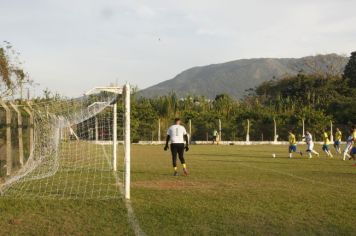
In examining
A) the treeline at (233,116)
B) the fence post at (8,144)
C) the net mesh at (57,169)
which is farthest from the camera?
the treeline at (233,116)

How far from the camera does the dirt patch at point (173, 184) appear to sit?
43.7 ft

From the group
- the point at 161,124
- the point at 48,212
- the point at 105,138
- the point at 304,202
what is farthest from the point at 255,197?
the point at 161,124

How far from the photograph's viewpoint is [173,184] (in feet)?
45.9

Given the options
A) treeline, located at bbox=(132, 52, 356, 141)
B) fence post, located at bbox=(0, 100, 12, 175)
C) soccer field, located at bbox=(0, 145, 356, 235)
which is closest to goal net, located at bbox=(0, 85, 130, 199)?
fence post, located at bbox=(0, 100, 12, 175)

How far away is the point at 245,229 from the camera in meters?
8.12

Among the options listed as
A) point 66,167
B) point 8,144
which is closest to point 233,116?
point 66,167

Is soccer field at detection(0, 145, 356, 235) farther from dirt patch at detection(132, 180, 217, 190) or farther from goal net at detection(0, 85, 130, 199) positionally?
goal net at detection(0, 85, 130, 199)

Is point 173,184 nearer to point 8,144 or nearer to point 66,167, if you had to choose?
point 8,144

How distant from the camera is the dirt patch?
1330 cm

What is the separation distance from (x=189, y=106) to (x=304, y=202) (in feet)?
155

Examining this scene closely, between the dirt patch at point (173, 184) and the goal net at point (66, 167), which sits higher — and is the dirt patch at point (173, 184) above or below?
below

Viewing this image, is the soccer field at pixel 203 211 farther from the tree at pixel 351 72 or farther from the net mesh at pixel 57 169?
the tree at pixel 351 72

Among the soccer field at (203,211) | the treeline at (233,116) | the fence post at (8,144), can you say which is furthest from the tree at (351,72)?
the fence post at (8,144)

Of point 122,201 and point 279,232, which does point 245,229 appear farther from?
point 122,201
